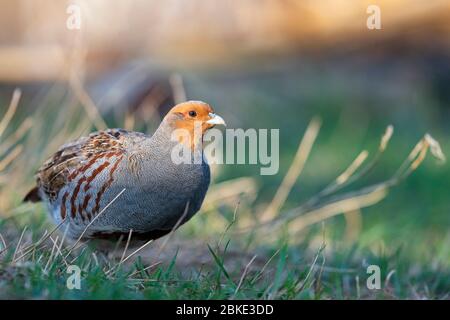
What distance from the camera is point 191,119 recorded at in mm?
3688

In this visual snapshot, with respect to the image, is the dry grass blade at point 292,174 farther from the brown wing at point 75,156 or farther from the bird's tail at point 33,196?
the brown wing at point 75,156

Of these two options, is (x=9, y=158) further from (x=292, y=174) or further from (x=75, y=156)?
(x=292, y=174)

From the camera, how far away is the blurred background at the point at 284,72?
28.2ft

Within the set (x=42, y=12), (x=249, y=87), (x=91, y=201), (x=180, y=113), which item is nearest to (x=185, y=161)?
(x=180, y=113)

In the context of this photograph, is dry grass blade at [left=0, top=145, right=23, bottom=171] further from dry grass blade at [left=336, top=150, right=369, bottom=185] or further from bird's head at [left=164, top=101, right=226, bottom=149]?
dry grass blade at [left=336, top=150, right=369, bottom=185]

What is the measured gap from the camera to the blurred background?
8602mm

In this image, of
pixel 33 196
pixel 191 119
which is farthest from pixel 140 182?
pixel 33 196

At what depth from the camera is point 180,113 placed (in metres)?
3.67

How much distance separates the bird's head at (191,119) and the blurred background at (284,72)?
13.1 ft

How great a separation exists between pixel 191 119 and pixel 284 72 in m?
7.79

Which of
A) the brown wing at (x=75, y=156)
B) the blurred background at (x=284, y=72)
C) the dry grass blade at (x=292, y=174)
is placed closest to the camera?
the brown wing at (x=75, y=156)

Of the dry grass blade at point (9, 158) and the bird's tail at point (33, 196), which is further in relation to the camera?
the dry grass blade at point (9, 158)

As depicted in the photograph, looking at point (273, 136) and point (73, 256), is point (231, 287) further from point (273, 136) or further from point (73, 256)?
point (273, 136)

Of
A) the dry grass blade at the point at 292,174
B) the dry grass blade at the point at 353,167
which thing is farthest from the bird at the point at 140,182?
the dry grass blade at the point at 292,174
